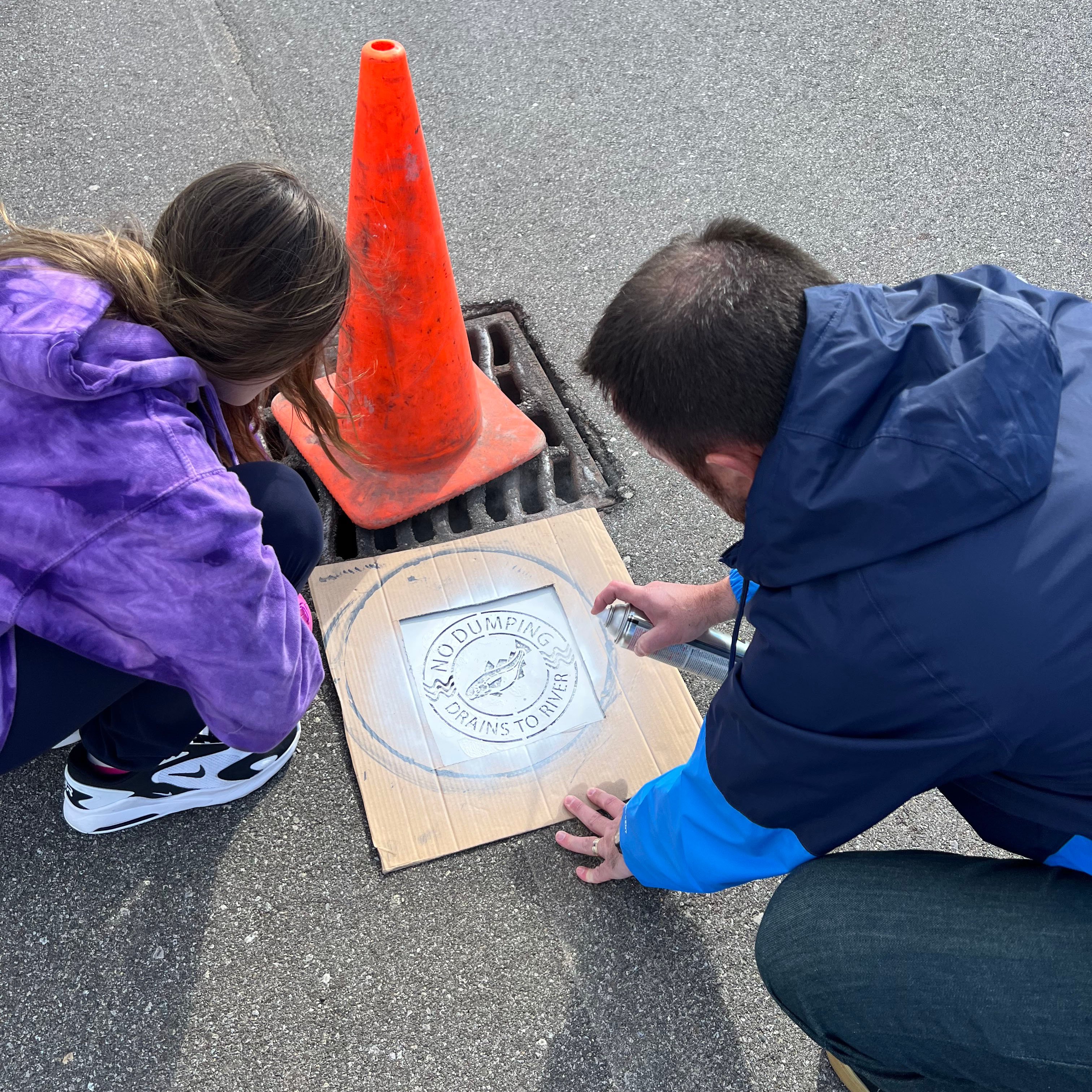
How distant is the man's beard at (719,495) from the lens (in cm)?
141

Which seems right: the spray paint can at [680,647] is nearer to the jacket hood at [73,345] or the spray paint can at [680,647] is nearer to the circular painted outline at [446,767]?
the circular painted outline at [446,767]

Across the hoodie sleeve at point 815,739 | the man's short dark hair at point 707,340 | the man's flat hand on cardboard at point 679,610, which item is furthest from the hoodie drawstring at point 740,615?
the man's short dark hair at point 707,340

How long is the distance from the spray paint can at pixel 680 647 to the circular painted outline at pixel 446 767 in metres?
0.19

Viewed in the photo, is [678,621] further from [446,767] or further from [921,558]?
[921,558]

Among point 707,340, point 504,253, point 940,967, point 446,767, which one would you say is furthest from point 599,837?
point 504,253

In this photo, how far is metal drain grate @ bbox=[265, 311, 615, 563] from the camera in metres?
2.27

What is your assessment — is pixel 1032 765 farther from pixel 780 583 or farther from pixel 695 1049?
pixel 695 1049

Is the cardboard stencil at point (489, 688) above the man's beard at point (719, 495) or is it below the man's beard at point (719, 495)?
below

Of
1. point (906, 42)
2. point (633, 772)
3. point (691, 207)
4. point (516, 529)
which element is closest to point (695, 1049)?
point (633, 772)

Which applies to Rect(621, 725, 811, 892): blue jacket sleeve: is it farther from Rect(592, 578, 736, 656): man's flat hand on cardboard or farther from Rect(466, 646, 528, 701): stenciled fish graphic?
Rect(466, 646, 528, 701): stenciled fish graphic

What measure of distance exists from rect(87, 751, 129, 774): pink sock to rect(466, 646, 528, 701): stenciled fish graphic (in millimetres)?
679

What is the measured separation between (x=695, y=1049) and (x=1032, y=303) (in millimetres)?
1332

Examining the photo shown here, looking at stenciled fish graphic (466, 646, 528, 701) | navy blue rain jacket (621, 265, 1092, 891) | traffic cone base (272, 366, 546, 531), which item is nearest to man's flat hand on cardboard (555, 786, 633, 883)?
stenciled fish graphic (466, 646, 528, 701)

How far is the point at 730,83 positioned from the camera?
11.5ft
